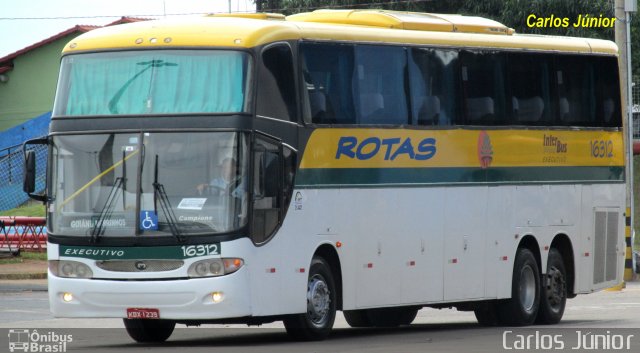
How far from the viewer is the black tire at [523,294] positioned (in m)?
22.4

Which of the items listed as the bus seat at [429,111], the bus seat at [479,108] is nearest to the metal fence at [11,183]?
the bus seat at [479,108]

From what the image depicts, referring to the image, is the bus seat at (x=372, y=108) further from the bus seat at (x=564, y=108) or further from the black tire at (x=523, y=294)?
the bus seat at (x=564, y=108)

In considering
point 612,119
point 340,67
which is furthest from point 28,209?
point 340,67

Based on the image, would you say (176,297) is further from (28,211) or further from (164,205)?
(28,211)

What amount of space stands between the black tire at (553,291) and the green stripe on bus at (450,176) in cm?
123

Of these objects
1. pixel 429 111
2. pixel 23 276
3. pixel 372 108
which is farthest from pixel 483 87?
pixel 23 276

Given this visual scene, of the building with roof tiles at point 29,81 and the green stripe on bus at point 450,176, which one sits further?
the building with roof tiles at point 29,81

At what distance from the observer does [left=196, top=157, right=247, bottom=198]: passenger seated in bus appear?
680 inches

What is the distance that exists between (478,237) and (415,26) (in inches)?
120

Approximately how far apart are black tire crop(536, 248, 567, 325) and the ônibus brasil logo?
7139mm

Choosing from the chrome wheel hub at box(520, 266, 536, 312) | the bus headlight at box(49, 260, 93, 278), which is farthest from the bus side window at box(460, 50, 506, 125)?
the bus headlight at box(49, 260, 93, 278)

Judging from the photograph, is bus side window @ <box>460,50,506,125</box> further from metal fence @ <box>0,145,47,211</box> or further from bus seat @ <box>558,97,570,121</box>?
metal fence @ <box>0,145,47,211</box>

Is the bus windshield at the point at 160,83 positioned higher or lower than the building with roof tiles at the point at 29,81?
higher

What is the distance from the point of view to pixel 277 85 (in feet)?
59.1
